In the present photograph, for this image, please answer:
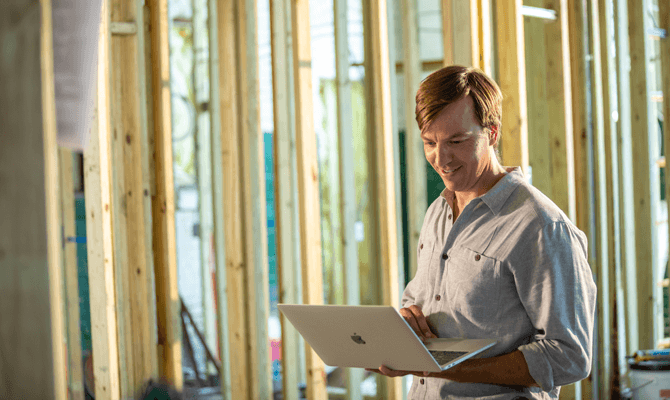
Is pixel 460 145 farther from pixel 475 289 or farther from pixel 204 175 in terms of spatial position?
pixel 204 175

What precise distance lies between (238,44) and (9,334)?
3.20 m

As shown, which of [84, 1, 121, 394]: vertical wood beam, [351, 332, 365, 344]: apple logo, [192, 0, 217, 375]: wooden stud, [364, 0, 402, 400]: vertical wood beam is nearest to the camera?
[351, 332, 365, 344]: apple logo

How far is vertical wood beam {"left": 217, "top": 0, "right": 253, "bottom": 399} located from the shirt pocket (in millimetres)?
2088

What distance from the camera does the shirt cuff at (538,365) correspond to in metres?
1.16

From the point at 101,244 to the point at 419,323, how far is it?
1449 millimetres

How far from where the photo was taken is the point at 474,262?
126 centimetres

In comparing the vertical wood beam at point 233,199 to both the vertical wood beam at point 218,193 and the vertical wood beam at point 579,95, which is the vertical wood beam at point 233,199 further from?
the vertical wood beam at point 579,95

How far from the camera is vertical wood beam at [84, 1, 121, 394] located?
2.22 metres

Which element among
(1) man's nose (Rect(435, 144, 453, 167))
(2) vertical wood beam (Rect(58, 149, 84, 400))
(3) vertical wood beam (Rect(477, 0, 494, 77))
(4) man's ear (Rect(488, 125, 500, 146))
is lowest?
(2) vertical wood beam (Rect(58, 149, 84, 400))

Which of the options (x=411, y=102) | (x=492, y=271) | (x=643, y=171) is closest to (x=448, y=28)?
(x=411, y=102)

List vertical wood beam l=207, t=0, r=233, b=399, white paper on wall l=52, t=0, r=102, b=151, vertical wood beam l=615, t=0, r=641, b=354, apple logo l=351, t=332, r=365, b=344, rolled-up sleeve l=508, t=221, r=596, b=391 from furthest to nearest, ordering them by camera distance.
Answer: vertical wood beam l=615, t=0, r=641, b=354
vertical wood beam l=207, t=0, r=233, b=399
apple logo l=351, t=332, r=365, b=344
rolled-up sleeve l=508, t=221, r=596, b=391
white paper on wall l=52, t=0, r=102, b=151

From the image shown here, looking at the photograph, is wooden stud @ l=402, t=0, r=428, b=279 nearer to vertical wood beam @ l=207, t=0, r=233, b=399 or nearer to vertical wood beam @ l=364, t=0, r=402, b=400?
vertical wood beam @ l=364, t=0, r=402, b=400

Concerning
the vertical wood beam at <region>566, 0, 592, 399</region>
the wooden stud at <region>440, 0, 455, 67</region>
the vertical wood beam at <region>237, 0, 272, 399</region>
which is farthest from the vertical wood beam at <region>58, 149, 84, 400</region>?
the vertical wood beam at <region>566, 0, 592, 399</region>

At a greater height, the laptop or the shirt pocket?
the shirt pocket
